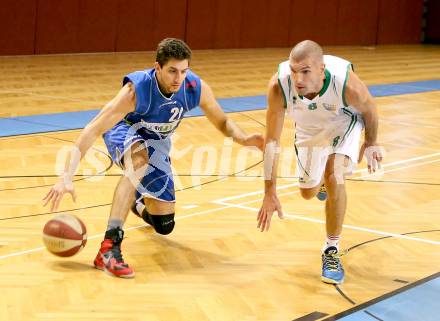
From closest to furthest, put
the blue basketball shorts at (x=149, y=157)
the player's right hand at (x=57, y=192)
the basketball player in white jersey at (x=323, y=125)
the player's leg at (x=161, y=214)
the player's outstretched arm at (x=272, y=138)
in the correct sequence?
the player's right hand at (x=57, y=192)
the basketball player in white jersey at (x=323, y=125)
the player's outstretched arm at (x=272, y=138)
the blue basketball shorts at (x=149, y=157)
the player's leg at (x=161, y=214)

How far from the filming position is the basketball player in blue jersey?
17.3ft

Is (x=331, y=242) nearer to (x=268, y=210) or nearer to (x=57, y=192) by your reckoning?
(x=268, y=210)

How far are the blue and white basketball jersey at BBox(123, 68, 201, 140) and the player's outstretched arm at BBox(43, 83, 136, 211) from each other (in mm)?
73

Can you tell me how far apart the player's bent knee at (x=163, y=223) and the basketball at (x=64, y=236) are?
35.8 inches

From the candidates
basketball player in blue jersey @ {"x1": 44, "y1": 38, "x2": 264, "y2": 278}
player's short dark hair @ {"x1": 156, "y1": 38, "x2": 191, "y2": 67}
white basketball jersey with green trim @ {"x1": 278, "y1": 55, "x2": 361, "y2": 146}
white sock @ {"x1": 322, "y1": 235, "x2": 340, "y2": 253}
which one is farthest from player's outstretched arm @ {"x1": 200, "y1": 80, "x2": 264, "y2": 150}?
white sock @ {"x1": 322, "y1": 235, "x2": 340, "y2": 253}

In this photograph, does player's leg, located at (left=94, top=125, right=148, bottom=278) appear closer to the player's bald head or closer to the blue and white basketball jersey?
the blue and white basketball jersey

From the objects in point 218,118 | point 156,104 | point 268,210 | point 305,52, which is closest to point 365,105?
point 305,52

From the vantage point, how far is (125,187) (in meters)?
5.55

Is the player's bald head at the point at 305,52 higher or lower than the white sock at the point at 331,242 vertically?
higher

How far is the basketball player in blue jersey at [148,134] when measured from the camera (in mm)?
5277

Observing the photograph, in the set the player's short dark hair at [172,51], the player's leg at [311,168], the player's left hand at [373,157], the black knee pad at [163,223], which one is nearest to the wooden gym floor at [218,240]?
the black knee pad at [163,223]

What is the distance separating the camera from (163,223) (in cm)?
604

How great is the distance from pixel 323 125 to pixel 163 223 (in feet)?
4.50

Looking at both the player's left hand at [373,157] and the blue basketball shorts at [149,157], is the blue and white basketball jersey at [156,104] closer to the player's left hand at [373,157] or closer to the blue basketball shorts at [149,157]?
the blue basketball shorts at [149,157]
